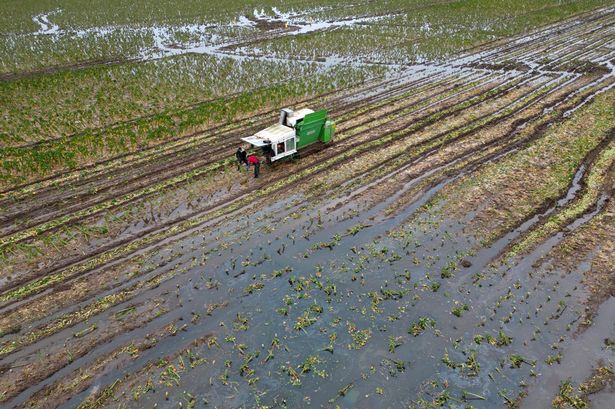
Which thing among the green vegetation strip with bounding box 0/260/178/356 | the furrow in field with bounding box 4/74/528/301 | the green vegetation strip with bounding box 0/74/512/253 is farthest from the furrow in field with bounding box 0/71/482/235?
the green vegetation strip with bounding box 0/260/178/356

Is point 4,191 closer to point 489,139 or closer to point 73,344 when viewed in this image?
point 73,344

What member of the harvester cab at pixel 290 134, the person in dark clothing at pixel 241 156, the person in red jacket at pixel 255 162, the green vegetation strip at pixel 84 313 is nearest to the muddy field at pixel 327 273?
the green vegetation strip at pixel 84 313

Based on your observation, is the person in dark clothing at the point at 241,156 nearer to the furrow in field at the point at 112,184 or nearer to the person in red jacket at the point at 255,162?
the person in red jacket at the point at 255,162

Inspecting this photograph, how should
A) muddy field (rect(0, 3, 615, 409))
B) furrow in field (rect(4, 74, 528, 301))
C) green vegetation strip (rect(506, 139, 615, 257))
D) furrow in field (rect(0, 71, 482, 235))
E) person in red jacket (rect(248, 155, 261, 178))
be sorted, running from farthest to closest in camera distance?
person in red jacket (rect(248, 155, 261, 178))
furrow in field (rect(0, 71, 482, 235))
green vegetation strip (rect(506, 139, 615, 257))
furrow in field (rect(4, 74, 528, 301))
muddy field (rect(0, 3, 615, 409))

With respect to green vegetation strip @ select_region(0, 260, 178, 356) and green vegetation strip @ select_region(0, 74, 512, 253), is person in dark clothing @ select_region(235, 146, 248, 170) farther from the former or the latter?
green vegetation strip @ select_region(0, 260, 178, 356)

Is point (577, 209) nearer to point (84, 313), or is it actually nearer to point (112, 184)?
point (84, 313)

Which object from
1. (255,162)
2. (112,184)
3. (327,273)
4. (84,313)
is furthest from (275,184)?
(84,313)
